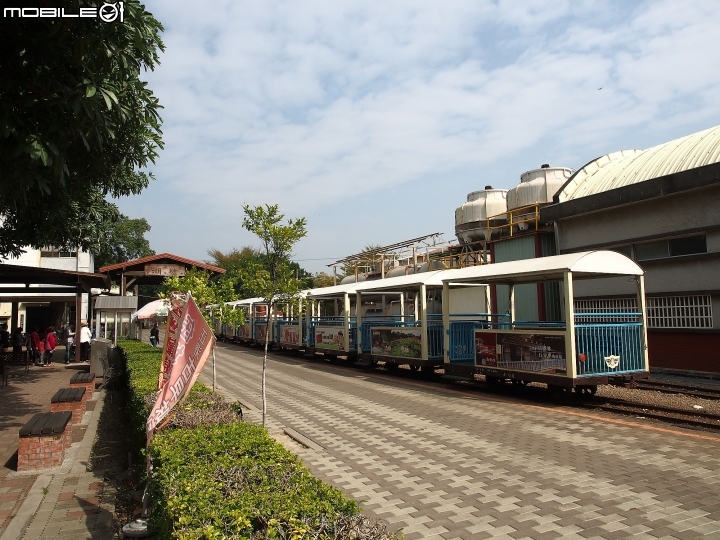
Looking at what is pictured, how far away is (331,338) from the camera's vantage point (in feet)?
67.9

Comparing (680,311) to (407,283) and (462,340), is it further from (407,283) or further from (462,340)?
(407,283)

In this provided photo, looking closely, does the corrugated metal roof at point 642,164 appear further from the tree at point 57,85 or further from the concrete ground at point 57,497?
the concrete ground at point 57,497

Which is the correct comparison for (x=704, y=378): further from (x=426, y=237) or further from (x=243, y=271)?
(x=426, y=237)

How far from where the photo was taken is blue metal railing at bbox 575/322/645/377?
10383mm

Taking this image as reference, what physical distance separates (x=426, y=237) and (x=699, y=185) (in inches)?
662

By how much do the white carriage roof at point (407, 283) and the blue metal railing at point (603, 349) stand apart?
196 inches

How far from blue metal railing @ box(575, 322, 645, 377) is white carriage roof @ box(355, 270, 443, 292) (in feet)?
16.3

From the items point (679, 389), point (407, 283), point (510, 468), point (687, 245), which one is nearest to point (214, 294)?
point (510, 468)

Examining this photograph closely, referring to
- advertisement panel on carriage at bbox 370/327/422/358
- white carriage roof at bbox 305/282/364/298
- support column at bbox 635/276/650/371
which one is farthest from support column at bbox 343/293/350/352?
support column at bbox 635/276/650/371

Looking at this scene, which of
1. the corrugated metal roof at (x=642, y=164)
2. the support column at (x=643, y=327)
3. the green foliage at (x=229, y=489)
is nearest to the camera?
the green foliage at (x=229, y=489)

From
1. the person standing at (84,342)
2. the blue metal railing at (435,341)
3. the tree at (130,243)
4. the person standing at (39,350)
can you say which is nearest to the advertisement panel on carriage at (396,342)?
the blue metal railing at (435,341)

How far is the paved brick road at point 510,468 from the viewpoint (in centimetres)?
486

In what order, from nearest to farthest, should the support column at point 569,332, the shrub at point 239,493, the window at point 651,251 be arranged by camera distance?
the shrub at point 239,493 → the support column at point 569,332 → the window at point 651,251

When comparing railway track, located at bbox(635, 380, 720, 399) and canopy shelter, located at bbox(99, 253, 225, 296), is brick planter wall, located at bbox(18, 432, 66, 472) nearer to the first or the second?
railway track, located at bbox(635, 380, 720, 399)
